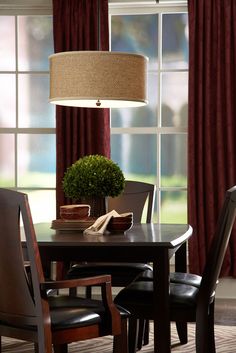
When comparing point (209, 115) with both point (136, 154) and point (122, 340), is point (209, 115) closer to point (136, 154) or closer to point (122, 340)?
point (136, 154)

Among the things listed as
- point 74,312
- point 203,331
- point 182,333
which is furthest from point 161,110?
point 74,312

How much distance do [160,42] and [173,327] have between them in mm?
2613

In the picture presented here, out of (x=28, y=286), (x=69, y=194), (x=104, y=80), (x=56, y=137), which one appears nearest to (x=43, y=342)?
(x=28, y=286)

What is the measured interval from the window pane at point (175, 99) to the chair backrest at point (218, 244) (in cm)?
308

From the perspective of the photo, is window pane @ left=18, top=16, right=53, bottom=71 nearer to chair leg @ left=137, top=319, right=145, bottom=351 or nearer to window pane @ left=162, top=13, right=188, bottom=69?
window pane @ left=162, top=13, right=188, bottom=69

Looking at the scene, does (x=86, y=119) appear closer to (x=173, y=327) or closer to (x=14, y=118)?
(x=14, y=118)

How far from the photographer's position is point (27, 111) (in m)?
6.90

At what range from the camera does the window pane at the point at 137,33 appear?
6.76 metres

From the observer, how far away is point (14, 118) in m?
6.91

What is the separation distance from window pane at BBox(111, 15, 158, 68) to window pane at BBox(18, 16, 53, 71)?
0.60m

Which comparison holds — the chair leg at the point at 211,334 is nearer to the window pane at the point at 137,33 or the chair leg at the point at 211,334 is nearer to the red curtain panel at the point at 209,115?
the red curtain panel at the point at 209,115

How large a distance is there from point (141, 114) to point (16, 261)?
3.92m

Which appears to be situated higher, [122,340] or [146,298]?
[146,298]

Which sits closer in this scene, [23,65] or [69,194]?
[69,194]
